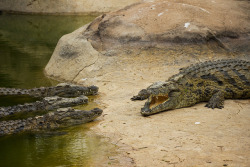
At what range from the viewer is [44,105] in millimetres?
7633

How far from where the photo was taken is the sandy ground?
4367 mm

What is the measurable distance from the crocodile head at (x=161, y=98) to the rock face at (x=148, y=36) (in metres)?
2.83

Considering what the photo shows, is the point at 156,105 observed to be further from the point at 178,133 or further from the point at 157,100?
the point at 178,133

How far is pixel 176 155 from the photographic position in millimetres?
4457

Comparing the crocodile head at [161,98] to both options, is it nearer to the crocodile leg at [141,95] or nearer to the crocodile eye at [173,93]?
the crocodile eye at [173,93]

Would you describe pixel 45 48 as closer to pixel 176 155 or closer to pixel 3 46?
pixel 3 46

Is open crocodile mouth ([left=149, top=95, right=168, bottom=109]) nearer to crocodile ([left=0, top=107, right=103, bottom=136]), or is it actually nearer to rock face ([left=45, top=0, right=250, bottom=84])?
crocodile ([left=0, top=107, right=103, bottom=136])

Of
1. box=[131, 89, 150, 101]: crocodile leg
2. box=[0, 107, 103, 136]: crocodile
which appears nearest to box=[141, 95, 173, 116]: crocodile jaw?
box=[131, 89, 150, 101]: crocodile leg

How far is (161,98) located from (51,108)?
8.62 feet

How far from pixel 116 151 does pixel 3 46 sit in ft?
35.9

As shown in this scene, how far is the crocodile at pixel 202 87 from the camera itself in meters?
6.26

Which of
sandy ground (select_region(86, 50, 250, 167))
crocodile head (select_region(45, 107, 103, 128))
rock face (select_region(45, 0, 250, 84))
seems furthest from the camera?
rock face (select_region(45, 0, 250, 84))

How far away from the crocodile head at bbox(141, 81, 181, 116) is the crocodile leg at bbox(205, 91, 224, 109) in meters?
0.60

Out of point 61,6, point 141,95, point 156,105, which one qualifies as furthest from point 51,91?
point 61,6
